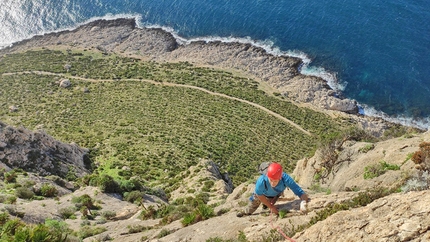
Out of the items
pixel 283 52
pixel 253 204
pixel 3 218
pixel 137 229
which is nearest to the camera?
pixel 253 204

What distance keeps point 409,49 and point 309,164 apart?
58.5 meters

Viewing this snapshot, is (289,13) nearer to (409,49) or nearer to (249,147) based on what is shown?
(409,49)

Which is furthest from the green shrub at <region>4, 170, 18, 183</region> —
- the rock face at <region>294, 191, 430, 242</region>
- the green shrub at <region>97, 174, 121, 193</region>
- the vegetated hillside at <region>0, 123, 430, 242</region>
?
the rock face at <region>294, 191, 430, 242</region>

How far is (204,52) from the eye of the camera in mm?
81688

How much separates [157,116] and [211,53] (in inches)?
1131

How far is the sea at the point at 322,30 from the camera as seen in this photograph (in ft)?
220

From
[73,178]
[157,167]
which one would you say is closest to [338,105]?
[157,167]

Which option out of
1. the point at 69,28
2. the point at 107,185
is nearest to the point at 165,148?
the point at 107,185

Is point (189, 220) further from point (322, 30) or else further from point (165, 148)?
point (322, 30)

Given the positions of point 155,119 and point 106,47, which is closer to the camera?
point 155,119

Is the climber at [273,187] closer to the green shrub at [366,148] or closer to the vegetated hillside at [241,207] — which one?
the vegetated hillside at [241,207]

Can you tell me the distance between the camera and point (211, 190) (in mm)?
33219

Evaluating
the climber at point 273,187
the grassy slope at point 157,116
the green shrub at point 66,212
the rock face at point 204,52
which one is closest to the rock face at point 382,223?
the climber at point 273,187

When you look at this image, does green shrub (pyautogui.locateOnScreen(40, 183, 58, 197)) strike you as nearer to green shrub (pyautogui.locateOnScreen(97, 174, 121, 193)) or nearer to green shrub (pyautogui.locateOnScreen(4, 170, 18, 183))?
green shrub (pyautogui.locateOnScreen(4, 170, 18, 183))
